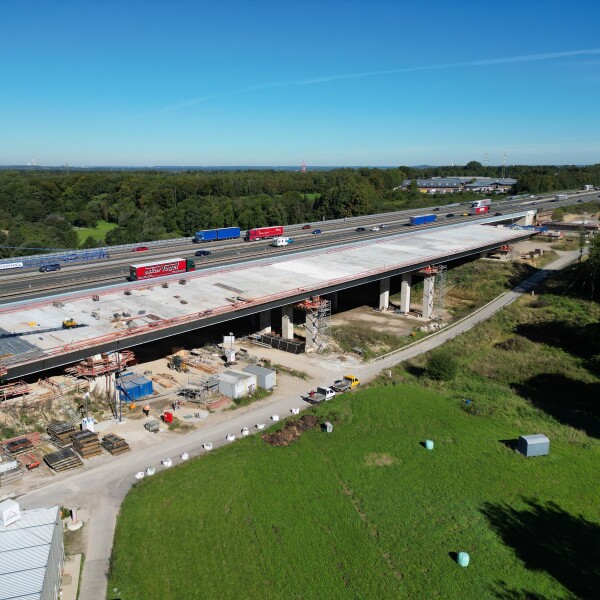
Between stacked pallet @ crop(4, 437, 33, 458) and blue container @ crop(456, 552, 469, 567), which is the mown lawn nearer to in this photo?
blue container @ crop(456, 552, 469, 567)

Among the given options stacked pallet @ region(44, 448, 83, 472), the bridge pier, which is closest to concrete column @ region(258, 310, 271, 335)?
the bridge pier

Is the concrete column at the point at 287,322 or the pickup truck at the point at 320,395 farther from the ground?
the concrete column at the point at 287,322

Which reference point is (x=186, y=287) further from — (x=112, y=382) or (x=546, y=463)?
(x=546, y=463)

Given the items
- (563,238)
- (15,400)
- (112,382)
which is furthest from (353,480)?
(563,238)

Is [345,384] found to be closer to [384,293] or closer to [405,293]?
[405,293]

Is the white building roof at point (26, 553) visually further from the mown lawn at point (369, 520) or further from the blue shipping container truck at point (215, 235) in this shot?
the blue shipping container truck at point (215, 235)

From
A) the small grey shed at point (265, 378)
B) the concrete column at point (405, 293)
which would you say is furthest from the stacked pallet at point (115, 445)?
the concrete column at point (405, 293)

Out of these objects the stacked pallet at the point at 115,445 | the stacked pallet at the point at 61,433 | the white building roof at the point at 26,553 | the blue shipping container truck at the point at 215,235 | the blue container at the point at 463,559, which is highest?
the blue shipping container truck at the point at 215,235
